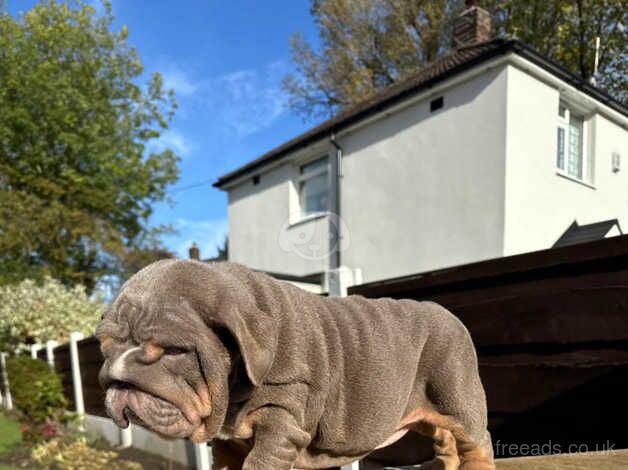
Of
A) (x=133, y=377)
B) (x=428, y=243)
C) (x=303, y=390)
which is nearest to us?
(x=133, y=377)

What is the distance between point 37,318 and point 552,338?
37.6ft

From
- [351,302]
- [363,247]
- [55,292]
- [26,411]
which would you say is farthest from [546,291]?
[55,292]

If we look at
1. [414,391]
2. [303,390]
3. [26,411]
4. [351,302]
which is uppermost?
[351,302]

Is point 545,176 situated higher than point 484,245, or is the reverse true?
point 545,176

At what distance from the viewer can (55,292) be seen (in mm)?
11266

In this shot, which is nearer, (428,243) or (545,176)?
(545,176)

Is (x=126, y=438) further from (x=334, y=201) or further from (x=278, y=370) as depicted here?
(x=278, y=370)

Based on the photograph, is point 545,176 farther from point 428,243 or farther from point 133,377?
point 133,377

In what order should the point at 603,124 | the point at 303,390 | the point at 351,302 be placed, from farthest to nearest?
the point at 603,124 < the point at 351,302 < the point at 303,390

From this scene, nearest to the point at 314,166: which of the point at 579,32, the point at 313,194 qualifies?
the point at 313,194

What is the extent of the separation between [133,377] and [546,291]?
2.21m

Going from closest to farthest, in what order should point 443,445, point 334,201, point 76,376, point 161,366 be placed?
point 161,366 < point 443,445 < point 76,376 < point 334,201

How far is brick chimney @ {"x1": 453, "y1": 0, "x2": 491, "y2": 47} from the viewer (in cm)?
1041

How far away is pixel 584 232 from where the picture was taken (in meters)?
8.11
